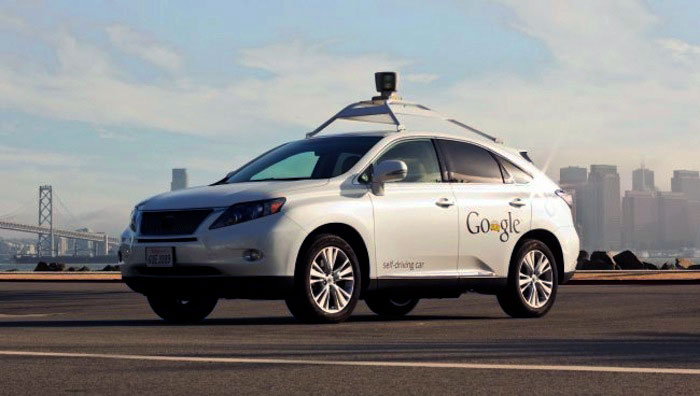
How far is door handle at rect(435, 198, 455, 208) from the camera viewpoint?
43.2 ft

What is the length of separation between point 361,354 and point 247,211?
340cm

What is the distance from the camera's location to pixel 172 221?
12289 millimetres

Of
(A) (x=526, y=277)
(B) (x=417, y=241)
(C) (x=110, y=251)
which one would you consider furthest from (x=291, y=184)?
(C) (x=110, y=251)

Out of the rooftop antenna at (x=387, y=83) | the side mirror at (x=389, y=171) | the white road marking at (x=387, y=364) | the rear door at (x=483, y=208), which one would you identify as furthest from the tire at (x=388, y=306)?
the white road marking at (x=387, y=364)

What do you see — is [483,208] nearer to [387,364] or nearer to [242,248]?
[242,248]

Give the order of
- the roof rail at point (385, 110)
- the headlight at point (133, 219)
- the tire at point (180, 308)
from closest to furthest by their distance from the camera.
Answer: the headlight at point (133, 219)
the tire at point (180, 308)
the roof rail at point (385, 110)

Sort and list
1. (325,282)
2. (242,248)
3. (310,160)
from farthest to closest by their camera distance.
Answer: (310,160) < (325,282) < (242,248)

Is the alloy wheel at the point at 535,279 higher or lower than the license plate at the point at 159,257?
lower

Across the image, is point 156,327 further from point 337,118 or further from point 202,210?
point 337,118

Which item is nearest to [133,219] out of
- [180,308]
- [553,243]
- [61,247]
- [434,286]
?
[180,308]

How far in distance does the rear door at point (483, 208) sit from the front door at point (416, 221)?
151mm

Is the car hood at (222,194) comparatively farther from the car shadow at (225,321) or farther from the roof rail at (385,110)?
the roof rail at (385,110)

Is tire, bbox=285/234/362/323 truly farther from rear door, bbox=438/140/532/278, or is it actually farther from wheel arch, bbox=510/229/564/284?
wheel arch, bbox=510/229/564/284

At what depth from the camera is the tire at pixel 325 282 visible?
12008mm
